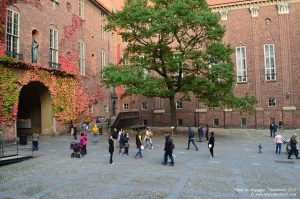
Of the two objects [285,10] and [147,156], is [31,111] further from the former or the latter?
[285,10]

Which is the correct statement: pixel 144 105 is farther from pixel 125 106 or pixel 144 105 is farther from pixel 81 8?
pixel 81 8

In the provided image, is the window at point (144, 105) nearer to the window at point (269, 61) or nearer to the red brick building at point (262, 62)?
the red brick building at point (262, 62)

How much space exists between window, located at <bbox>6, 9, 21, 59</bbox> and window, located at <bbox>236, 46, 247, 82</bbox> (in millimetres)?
27221

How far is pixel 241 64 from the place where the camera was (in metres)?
37.8

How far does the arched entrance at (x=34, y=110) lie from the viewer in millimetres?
26866

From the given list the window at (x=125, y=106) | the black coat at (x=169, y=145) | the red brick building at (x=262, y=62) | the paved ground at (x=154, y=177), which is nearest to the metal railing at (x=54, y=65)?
the paved ground at (x=154, y=177)

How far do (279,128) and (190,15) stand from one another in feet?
60.9

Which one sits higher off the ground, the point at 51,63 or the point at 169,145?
the point at 51,63

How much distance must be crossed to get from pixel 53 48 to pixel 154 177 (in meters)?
20.2

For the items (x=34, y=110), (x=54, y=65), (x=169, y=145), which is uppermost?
(x=54, y=65)

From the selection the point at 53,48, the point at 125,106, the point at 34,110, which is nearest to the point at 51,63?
the point at 53,48

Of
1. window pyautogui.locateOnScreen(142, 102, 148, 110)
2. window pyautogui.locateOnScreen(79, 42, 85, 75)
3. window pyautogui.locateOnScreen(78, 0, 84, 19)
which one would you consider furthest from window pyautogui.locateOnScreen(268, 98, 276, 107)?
window pyautogui.locateOnScreen(78, 0, 84, 19)

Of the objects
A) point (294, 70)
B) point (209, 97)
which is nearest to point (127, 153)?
point (209, 97)

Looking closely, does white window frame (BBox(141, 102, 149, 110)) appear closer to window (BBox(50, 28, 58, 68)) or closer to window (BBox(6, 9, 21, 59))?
window (BBox(50, 28, 58, 68))
